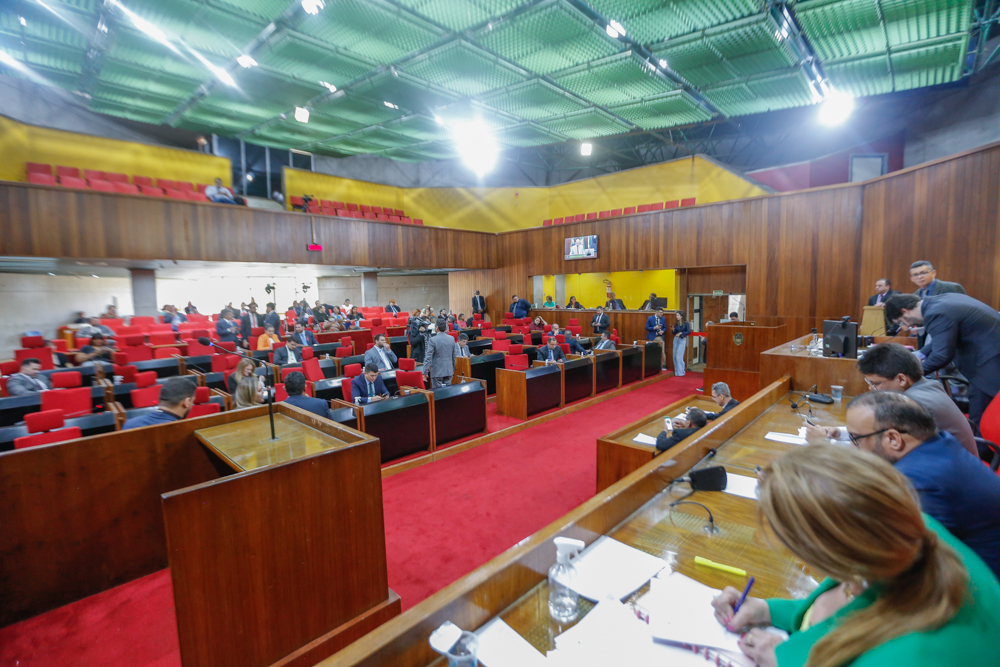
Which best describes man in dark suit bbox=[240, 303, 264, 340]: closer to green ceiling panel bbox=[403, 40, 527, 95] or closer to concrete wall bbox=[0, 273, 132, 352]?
concrete wall bbox=[0, 273, 132, 352]

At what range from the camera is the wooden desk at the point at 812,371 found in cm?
408

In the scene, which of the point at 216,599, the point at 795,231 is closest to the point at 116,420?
the point at 216,599

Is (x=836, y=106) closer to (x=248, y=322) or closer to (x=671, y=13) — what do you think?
(x=671, y=13)

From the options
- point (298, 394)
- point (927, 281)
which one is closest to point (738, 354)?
point (927, 281)

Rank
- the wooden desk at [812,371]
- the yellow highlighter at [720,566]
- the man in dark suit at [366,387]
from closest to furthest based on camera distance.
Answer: the yellow highlighter at [720,566]
the wooden desk at [812,371]
the man in dark suit at [366,387]

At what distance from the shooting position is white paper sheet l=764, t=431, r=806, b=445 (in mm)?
2878

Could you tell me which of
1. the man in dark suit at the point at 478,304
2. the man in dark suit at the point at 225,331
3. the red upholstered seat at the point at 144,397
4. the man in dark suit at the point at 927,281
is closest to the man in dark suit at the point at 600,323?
the man in dark suit at the point at 478,304

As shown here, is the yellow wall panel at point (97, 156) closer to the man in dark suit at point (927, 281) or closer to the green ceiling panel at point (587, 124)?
the green ceiling panel at point (587, 124)

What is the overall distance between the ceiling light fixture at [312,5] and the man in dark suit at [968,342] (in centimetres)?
812

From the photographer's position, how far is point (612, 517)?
180 cm

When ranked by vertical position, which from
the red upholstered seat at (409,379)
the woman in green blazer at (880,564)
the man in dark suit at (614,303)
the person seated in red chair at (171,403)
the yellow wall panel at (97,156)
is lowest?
the red upholstered seat at (409,379)

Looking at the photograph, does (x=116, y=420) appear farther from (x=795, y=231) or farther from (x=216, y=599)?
(x=795, y=231)

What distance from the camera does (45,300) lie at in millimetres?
10891

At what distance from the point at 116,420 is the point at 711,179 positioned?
14.7 m
